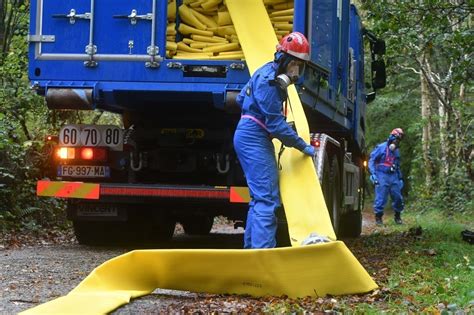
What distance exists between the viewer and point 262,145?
7.27m

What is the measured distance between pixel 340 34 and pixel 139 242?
3.50 metres

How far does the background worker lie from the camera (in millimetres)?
7082

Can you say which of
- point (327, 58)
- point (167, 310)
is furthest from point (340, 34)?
point (167, 310)

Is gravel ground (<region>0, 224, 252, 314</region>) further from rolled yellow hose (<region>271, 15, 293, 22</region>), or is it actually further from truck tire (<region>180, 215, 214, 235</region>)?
rolled yellow hose (<region>271, 15, 293, 22</region>)

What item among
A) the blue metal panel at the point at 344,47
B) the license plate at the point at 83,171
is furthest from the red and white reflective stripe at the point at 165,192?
the blue metal panel at the point at 344,47

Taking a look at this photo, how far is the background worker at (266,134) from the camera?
7.08 meters

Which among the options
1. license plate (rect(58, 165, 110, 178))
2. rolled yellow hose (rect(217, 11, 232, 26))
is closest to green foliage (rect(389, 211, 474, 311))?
rolled yellow hose (rect(217, 11, 232, 26))

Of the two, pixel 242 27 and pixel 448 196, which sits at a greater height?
pixel 242 27

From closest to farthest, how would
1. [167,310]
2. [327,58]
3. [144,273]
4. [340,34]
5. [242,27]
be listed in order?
[167,310] → [144,273] → [242,27] → [327,58] → [340,34]

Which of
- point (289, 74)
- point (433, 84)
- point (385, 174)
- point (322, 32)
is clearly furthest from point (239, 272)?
point (433, 84)

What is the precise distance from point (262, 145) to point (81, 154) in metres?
2.72

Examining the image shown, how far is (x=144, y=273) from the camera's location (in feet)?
19.9

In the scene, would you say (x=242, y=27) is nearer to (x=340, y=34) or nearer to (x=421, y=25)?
(x=340, y=34)

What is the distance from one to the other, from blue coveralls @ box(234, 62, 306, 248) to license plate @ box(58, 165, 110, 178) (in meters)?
2.46
